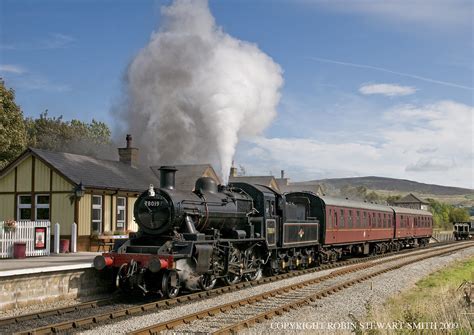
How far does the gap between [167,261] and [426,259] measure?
17.3 meters

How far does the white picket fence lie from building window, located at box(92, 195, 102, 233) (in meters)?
2.55

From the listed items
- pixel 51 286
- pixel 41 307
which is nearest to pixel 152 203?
pixel 51 286

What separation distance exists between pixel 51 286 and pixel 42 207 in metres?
9.91

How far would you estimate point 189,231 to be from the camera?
523 inches

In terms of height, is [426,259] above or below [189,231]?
below

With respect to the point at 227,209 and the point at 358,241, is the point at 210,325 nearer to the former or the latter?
the point at 227,209

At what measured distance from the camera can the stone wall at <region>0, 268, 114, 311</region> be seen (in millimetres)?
11642

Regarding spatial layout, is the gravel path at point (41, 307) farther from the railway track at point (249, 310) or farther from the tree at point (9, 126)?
the tree at point (9, 126)

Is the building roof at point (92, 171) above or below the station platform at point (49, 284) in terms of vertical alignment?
above

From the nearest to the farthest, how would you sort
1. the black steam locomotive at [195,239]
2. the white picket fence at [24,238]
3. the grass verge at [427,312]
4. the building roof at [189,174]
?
the grass verge at [427,312] → the black steam locomotive at [195,239] → the white picket fence at [24,238] → the building roof at [189,174]

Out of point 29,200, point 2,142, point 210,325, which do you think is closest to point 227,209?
point 210,325

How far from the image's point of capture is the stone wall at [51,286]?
458 inches

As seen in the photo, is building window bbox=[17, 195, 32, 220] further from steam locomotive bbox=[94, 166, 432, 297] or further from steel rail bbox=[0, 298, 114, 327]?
steel rail bbox=[0, 298, 114, 327]

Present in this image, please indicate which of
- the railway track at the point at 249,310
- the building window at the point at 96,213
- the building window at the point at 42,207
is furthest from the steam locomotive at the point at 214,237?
the building window at the point at 42,207
